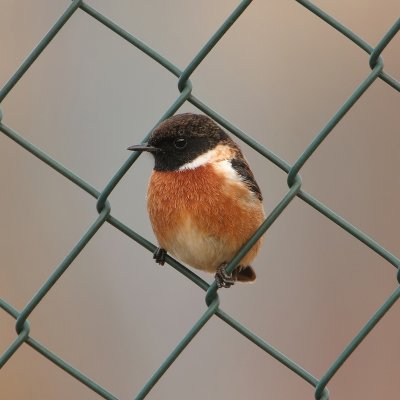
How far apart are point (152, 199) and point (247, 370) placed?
3.18m

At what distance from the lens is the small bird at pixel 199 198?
4031 millimetres

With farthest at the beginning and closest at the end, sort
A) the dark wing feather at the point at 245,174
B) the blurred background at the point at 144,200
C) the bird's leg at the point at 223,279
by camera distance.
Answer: the blurred background at the point at 144,200 < the dark wing feather at the point at 245,174 < the bird's leg at the point at 223,279

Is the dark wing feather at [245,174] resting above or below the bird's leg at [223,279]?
above

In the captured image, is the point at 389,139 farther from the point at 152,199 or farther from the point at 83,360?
the point at 152,199

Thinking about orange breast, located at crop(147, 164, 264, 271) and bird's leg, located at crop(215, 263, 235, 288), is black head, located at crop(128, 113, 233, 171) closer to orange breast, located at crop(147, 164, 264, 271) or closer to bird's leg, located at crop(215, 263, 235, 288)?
orange breast, located at crop(147, 164, 264, 271)

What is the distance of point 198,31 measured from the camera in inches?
295

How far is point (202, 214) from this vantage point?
4.03m

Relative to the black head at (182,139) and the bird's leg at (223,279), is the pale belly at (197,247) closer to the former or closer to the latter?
the bird's leg at (223,279)

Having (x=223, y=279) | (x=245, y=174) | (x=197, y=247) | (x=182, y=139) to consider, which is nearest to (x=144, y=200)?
(x=182, y=139)

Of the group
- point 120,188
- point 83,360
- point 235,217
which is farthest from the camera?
point 120,188

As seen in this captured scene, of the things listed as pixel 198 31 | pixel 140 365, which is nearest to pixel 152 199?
pixel 140 365

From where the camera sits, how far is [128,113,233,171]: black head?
4219 mm

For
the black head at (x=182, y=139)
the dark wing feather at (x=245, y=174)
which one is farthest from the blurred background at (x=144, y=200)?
the dark wing feather at (x=245, y=174)

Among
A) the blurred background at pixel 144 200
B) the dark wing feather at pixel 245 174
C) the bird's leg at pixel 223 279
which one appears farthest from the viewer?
the blurred background at pixel 144 200
